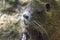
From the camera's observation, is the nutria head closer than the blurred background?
Yes

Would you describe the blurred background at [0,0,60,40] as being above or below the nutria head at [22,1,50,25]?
below

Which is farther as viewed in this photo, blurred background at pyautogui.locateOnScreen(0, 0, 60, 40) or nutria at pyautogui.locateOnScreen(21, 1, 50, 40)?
blurred background at pyautogui.locateOnScreen(0, 0, 60, 40)

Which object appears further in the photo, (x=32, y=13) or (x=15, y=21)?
(x=15, y=21)

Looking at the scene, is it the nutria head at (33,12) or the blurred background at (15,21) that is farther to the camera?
the blurred background at (15,21)

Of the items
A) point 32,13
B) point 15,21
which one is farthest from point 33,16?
point 15,21

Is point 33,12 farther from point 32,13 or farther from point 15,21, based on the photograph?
point 15,21

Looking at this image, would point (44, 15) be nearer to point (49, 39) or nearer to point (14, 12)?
point (49, 39)

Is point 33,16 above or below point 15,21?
above

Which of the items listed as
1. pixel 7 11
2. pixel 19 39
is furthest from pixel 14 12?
pixel 19 39

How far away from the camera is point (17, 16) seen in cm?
310

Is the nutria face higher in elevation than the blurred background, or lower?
higher

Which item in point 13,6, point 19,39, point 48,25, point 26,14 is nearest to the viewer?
point 26,14

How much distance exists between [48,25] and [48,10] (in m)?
0.12

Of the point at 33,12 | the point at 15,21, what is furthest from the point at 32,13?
the point at 15,21
